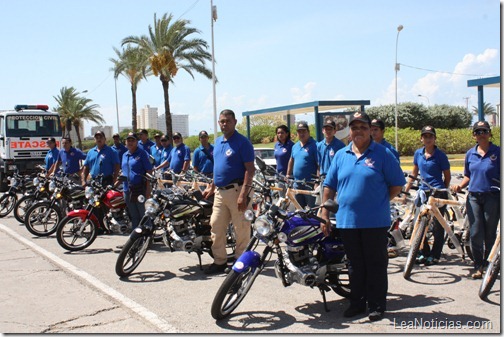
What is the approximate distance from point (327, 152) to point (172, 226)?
270 cm

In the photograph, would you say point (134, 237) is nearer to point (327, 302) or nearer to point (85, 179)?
point (327, 302)

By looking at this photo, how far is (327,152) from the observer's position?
844 centimetres

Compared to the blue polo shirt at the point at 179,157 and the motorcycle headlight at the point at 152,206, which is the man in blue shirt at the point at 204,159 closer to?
the blue polo shirt at the point at 179,157

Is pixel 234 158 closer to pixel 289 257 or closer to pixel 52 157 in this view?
pixel 289 257

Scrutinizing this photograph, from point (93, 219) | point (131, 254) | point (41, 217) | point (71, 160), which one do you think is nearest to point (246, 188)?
point (131, 254)

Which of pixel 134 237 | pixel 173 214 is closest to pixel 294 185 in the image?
pixel 173 214

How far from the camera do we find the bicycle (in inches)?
257

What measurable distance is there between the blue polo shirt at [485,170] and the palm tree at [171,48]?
89.1 feet

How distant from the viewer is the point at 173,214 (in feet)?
23.5

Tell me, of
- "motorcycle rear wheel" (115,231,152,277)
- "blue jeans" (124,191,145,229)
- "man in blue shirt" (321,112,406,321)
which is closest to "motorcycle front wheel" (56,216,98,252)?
"blue jeans" (124,191,145,229)

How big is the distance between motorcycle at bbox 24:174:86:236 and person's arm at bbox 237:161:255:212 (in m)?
4.57

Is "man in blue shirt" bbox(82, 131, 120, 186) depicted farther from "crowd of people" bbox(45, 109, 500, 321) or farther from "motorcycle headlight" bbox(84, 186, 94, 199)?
"motorcycle headlight" bbox(84, 186, 94, 199)

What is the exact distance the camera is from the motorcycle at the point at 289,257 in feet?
16.7

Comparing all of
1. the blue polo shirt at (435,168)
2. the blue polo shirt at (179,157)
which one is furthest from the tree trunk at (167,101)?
the blue polo shirt at (435,168)
